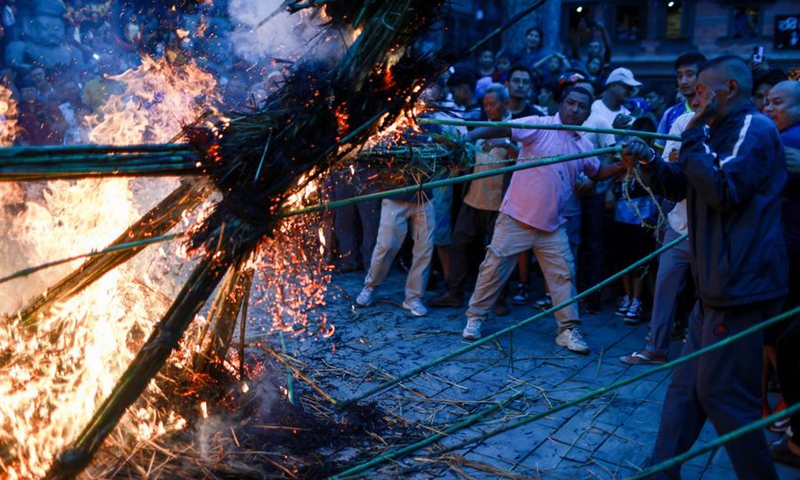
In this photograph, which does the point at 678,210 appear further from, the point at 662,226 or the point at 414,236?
the point at 414,236

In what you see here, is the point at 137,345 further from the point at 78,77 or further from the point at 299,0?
the point at 78,77

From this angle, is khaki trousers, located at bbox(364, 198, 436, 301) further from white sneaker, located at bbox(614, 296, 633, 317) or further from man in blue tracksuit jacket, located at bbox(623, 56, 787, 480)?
man in blue tracksuit jacket, located at bbox(623, 56, 787, 480)

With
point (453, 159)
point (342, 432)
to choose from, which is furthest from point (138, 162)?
point (453, 159)

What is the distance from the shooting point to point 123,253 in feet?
11.3

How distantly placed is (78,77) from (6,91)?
1.62 metres

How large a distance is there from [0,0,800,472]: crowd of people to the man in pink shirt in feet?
0.04

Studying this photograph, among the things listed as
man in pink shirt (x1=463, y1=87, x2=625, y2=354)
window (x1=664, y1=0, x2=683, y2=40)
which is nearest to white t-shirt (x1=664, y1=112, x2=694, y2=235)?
man in pink shirt (x1=463, y1=87, x2=625, y2=354)

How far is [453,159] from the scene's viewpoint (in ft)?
17.2

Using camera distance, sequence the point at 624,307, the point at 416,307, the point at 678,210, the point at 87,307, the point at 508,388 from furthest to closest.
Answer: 1. the point at 624,307
2. the point at 416,307
3. the point at 678,210
4. the point at 508,388
5. the point at 87,307

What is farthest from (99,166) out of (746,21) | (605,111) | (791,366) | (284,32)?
(746,21)

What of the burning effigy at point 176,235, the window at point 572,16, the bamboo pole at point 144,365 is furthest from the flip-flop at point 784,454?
the window at point 572,16

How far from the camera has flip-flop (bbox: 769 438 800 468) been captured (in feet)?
13.2

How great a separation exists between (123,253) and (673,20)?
19.2 meters

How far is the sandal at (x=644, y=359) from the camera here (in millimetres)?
5559
